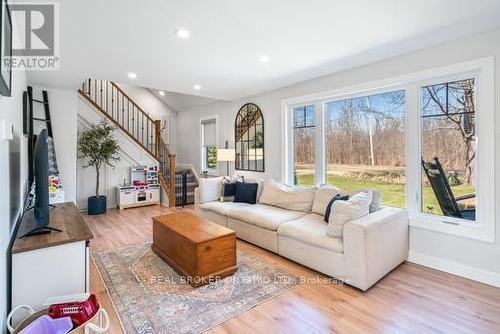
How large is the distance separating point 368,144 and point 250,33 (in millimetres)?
2207

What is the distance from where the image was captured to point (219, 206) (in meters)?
4.21

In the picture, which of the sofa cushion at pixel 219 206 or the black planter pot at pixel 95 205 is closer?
the sofa cushion at pixel 219 206

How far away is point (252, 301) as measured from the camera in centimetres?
234

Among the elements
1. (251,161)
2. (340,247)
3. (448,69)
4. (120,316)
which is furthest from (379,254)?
(251,161)

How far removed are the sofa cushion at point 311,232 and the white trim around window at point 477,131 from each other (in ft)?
3.70

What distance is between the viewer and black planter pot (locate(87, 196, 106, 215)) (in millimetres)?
5449

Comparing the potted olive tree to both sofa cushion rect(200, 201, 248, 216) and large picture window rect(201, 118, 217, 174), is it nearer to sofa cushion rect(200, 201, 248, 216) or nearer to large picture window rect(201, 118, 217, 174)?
large picture window rect(201, 118, 217, 174)

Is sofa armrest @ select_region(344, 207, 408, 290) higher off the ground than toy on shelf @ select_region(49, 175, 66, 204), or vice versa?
toy on shelf @ select_region(49, 175, 66, 204)

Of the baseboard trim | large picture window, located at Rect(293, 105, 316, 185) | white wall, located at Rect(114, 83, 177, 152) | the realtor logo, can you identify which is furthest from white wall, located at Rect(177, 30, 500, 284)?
white wall, located at Rect(114, 83, 177, 152)

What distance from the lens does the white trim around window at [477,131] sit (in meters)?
2.60

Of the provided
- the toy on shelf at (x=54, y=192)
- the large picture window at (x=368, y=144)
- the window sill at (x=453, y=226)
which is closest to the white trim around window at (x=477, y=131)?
the window sill at (x=453, y=226)

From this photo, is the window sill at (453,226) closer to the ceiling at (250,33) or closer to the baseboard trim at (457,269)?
the baseboard trim at (457,269)

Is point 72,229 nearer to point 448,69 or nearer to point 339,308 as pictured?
point 339,308

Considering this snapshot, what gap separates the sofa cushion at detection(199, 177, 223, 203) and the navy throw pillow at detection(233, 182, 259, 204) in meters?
0.37
